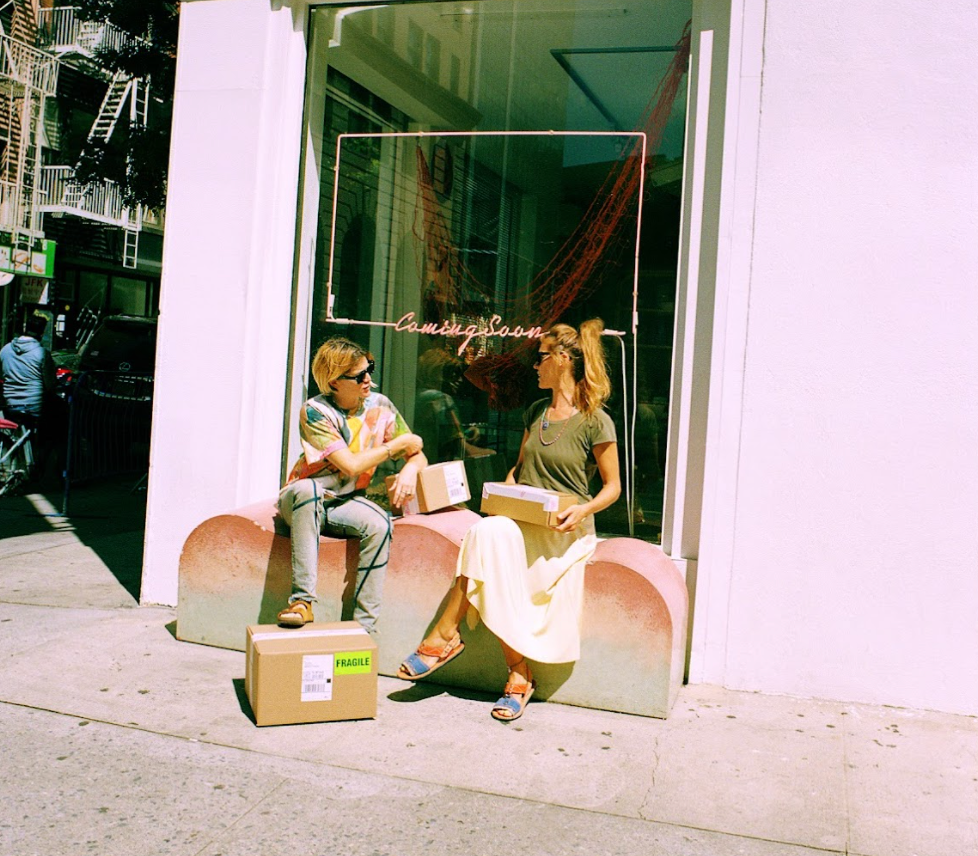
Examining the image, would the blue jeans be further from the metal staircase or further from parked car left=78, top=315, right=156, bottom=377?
the metal staircase

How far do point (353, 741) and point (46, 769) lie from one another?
1.15 meters

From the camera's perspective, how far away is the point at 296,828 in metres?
3.47

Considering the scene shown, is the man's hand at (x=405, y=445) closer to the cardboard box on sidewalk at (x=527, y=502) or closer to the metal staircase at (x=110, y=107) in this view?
the cardboard box on sidewalk at (x=527, y=502)

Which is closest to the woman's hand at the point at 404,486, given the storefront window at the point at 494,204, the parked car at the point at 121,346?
the storefront window at the point at 494,204

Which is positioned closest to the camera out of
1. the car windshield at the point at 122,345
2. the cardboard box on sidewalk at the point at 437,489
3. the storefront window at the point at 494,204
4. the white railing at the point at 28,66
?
the cardboard box on sidewalk at the point at 437,489

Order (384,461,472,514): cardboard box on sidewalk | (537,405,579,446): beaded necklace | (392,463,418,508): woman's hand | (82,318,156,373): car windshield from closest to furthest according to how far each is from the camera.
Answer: (537,405,579,446): beaded necklace → (392,463,418,508): woman's hand → (384,461,472,514): cardboard box on sidewalk → (82,318,156,373): car windshield

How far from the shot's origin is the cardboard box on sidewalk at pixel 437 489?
17.6ft

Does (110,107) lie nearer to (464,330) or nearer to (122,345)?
(122,345)

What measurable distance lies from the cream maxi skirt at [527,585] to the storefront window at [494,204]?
907 millimetres

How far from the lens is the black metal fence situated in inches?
385

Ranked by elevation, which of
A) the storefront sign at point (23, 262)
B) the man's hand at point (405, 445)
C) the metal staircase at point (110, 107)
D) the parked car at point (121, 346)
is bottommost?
the man's hand at point (405, 445)

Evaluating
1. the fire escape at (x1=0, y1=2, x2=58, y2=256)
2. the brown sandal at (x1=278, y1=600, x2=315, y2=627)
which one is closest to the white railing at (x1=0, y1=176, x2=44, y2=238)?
the fire escape at (x1=0, y1=2, x2=58, y2=256)

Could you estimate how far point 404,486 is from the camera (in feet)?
17.2

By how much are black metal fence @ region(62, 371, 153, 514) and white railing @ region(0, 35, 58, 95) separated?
49.8 ft
